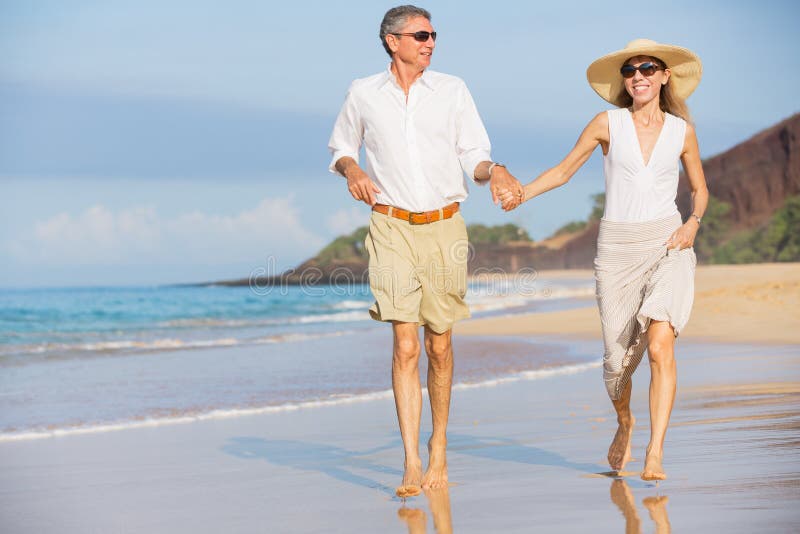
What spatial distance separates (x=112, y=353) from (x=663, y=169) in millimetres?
13853

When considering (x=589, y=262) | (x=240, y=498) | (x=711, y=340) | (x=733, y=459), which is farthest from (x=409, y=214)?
(x=589, y=262)

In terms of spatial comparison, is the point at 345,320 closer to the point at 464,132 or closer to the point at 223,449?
the point at 223,449

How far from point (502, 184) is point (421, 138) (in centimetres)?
45

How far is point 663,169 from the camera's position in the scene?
17.4 ft

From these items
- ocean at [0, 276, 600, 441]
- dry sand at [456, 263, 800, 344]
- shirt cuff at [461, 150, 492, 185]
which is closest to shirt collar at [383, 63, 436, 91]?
shirt cuff at [461, 150, 492, 185]

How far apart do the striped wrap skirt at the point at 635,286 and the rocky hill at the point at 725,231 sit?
220 ft

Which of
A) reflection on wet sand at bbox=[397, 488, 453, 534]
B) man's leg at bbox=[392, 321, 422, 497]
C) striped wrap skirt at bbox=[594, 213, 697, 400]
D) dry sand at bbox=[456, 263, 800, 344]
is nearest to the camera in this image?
reflection on wet sand at bbox=[397, 488, 453, 534]

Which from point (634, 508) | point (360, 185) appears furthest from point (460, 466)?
point (360, 185)

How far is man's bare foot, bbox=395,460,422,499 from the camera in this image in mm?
5027

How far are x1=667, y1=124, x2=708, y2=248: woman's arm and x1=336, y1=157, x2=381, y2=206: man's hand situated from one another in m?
1.43

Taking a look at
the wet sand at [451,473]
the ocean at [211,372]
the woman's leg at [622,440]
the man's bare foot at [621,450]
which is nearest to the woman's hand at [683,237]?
the woman's leg at [622,440]

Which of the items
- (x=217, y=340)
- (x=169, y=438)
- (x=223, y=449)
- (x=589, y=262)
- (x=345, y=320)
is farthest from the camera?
(x=589, y=262)

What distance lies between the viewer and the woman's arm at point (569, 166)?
5449 mm

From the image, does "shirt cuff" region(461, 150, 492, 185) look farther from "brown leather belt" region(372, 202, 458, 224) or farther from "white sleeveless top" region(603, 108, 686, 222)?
"white sleeveless top" region(603, 108, 686, 222)
